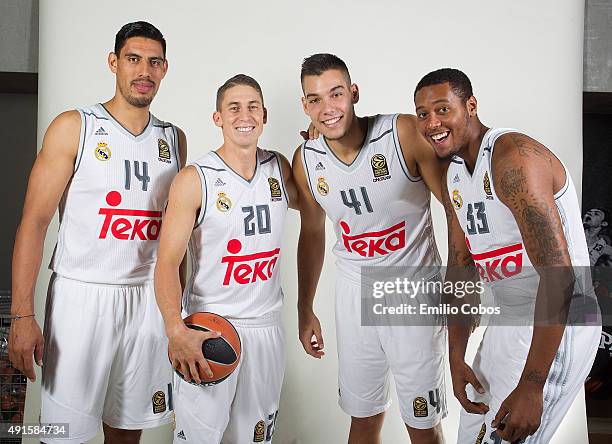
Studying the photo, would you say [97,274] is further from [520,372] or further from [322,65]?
[520,372]

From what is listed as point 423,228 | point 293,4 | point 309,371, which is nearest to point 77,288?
point 309,371

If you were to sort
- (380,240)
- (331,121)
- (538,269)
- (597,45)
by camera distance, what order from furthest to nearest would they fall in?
(597,45) → (380,240) → (331,121) → (538,269)

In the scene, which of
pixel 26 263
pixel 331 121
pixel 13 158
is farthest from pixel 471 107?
pixel 13 158

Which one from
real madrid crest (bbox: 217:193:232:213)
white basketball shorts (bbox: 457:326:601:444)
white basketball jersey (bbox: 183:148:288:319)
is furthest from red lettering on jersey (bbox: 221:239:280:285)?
white basketball shorts (bbox: 457:326:601:444)

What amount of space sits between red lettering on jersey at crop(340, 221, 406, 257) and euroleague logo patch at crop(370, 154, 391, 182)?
225mm

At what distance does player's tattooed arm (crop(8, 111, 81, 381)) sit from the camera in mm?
2719

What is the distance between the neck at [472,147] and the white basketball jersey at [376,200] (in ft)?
1.18

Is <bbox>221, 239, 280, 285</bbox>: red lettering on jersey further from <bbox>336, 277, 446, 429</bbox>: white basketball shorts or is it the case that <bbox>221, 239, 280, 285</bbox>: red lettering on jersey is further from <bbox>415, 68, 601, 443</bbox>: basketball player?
<bbox>415, 68, 601, 443</bbox>: basketball player

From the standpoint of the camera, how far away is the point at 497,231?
2400mm

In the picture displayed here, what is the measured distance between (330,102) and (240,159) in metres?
0.45

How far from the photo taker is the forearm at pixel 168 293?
8.55 feet

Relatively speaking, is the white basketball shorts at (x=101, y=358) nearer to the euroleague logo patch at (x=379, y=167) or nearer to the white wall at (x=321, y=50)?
the white wall at (x=321, y=50)

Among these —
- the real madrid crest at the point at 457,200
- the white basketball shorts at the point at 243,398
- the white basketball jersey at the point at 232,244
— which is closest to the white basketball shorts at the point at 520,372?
the real madrid crest at the point at 457,200

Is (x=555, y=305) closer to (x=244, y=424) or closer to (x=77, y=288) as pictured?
(x=244, y=424)
